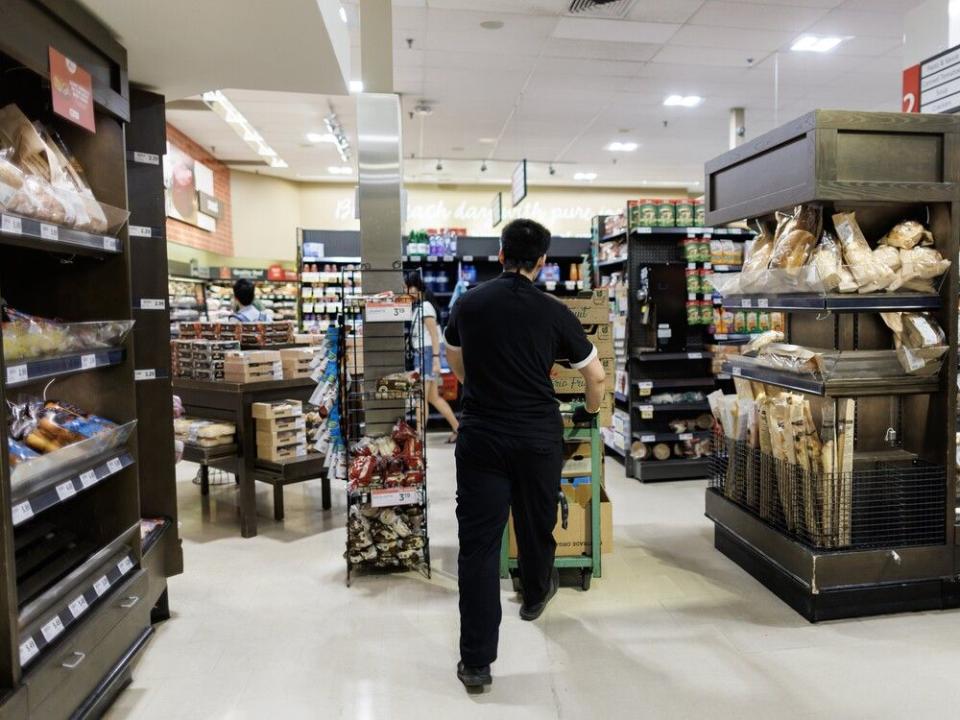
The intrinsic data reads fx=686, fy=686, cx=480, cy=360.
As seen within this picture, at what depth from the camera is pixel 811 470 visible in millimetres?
3186

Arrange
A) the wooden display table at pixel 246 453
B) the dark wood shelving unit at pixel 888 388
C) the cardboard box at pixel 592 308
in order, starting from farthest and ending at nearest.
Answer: the wooden display table at pixel 246 453
the cardboard box at pixel 592 308
the dark wood shelving unit at pixel 888 388

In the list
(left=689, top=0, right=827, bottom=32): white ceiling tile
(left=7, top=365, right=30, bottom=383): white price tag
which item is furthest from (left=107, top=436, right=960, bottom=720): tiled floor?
(left=689, top=0, right=827, bottom=32): white ceiling tile

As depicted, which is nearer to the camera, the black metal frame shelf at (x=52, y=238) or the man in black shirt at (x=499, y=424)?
the black metal frame shelf at (x=52, y=238)

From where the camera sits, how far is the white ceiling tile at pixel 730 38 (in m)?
6.95

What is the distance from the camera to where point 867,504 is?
3.23 metres

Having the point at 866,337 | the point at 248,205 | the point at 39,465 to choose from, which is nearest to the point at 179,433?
the point at 39,465

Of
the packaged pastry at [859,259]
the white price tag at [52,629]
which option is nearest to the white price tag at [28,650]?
the white price tag at [52,629]

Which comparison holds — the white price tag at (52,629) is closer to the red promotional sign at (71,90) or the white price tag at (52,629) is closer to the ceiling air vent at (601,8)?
the red promotional sign at (71,90)

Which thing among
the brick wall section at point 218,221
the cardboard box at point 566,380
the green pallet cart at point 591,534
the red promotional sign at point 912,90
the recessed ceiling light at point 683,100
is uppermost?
the recessed ceiling light at point 683,100

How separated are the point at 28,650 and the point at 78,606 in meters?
0.28

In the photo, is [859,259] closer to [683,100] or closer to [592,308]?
[592,308]

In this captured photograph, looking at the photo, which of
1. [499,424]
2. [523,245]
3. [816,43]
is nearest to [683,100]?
[816,43]

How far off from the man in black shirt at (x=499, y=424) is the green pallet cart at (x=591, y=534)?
786 mm

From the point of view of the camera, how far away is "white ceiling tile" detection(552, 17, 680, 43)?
6688mm
